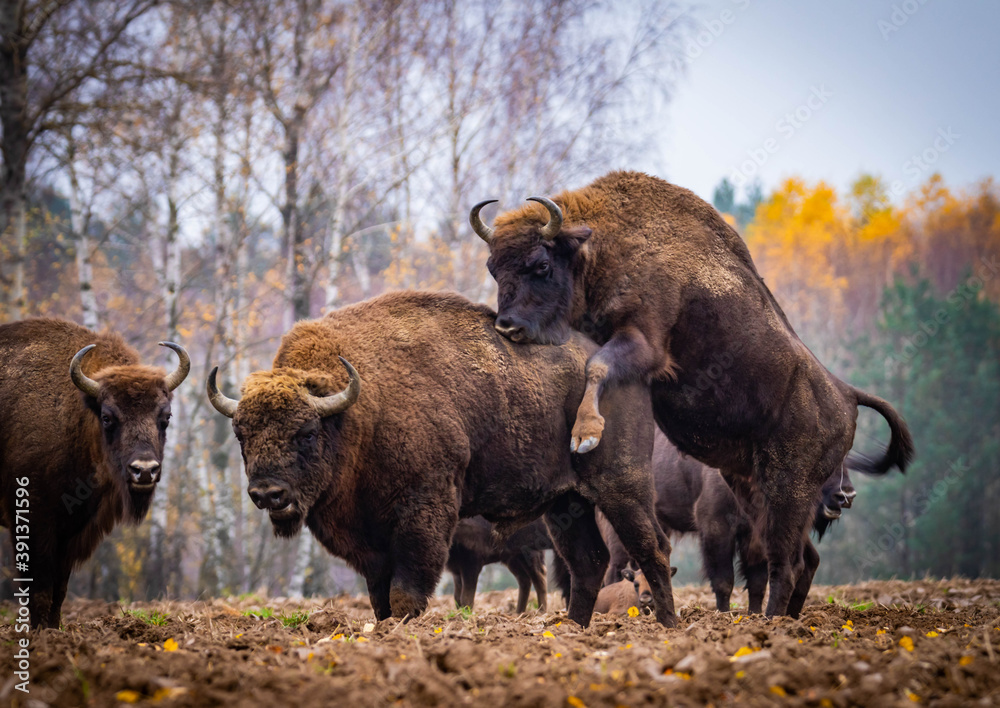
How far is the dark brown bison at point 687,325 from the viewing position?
5656 millimetres

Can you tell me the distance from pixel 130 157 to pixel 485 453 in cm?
965

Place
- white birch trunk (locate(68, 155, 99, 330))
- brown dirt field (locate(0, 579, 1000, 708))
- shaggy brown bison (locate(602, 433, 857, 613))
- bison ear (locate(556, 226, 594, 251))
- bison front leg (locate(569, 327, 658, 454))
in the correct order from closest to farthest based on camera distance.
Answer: brown dirt field (locate(0, 579, 1000, 708)) → bison front leg (locate(569, 327, 658, 454)) → bison ear (locate(556, 226, 594, 251)) → shaggy brown bison (locate(602, 433, 857, 613)) → white birch trunk (locate(68, 155, 99, 330))

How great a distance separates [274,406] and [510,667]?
2.42 meters

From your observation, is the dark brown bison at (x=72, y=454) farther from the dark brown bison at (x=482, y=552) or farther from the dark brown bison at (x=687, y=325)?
the dark brown bison at (x=482, y=552)

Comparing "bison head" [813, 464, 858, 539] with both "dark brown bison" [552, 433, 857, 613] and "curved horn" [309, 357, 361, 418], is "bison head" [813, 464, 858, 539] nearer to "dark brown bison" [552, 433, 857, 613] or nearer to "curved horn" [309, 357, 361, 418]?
"dark brown bison" [552, 433, 857, 613]

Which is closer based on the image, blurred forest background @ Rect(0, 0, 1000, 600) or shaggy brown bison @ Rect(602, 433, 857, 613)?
shaggy brown bison @ Rect(602, 433, 857, 613)

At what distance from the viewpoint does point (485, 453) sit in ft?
18.4

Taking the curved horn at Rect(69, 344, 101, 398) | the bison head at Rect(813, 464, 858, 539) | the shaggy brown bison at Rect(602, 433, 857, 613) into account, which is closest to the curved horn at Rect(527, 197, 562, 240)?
the shaggy brown bison at Rect(602, 433, 857, 613)

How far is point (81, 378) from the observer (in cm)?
586

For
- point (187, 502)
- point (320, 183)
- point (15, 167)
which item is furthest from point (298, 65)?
point (187, 502)

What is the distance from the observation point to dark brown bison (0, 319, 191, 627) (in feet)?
18.7

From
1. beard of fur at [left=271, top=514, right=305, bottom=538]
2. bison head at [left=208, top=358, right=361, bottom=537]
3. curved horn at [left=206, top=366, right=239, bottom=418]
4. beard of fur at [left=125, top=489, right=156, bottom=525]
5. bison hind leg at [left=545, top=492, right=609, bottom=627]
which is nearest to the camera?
bison head at [left=208, top=358, right=361, bottom=537]

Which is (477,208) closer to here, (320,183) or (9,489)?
(9,489)

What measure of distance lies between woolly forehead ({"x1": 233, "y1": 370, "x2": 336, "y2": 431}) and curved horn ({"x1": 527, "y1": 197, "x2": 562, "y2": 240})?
2093 millimetres
